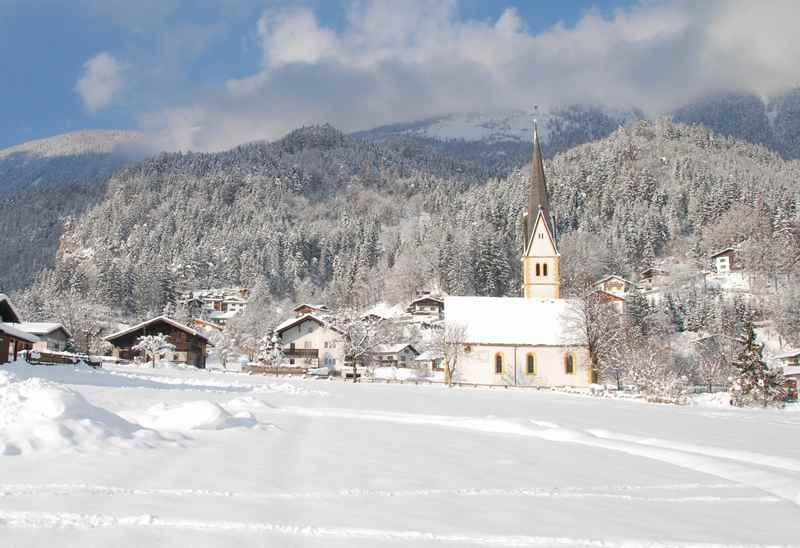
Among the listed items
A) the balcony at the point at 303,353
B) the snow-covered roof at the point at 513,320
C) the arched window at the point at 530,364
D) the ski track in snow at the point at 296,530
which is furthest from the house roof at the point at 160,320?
the ski track in snow at the point at 296,530

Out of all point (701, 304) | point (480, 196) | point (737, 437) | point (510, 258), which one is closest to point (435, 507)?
point (737, 437)

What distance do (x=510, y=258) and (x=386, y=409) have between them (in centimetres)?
10485

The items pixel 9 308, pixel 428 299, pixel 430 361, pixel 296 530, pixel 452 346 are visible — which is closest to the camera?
pixel 296 530

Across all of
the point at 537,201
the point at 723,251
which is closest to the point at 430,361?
the point at 537,201

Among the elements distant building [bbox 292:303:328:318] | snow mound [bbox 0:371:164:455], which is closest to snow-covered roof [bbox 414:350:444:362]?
distant building [bbox 292:303:328:318]

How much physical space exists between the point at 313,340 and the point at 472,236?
49.9m

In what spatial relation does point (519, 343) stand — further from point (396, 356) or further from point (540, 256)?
point (396, 356)

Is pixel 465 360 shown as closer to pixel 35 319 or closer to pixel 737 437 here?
pixel 737 437

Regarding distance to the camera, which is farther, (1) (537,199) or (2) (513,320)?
(1) (537,199)

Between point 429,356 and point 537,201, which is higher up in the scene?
point 537,201

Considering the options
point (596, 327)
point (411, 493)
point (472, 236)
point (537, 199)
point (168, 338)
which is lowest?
point (411, 493)

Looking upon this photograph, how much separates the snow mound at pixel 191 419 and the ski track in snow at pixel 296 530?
652 cm

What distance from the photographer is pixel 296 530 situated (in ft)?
23.6

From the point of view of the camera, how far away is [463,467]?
11688 millimetres
